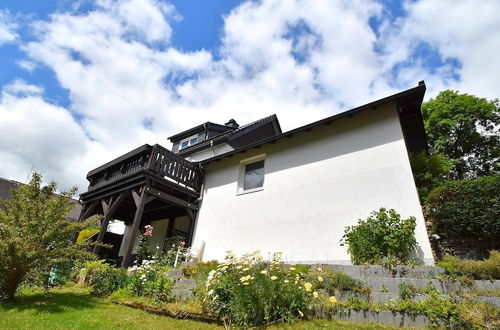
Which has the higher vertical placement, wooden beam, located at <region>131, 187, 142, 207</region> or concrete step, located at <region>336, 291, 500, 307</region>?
wooden beam, located at <region>131, 187, 142, 207</region>

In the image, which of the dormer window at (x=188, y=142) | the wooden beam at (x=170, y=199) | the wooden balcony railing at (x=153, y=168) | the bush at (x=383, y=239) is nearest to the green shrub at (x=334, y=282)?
the bush at (x=383, y=239)

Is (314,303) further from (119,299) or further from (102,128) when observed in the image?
(102,128)

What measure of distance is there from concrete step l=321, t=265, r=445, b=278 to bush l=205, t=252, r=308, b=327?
40.7 inches

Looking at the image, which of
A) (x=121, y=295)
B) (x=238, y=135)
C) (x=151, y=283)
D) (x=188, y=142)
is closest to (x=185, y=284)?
(x=151, y=283)

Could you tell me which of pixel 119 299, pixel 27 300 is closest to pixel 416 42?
pixel 119 299

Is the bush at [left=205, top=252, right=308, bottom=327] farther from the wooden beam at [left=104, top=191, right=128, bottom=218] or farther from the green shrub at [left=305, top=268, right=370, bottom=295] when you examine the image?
the wooden beam at [left=104, top=191, right=128, bottom=218]

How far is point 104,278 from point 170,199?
3201mm

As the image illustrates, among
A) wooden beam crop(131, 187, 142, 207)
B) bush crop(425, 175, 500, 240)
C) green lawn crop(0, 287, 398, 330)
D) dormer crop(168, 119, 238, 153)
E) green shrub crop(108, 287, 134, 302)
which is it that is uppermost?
dormer crop(168, 119, 238, 153)

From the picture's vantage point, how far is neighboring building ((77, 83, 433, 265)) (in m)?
6.66

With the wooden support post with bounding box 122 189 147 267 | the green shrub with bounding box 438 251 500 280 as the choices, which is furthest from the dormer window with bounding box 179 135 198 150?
the green shrub with bounding box 438 251 500 280

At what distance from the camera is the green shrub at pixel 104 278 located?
20.8 ft

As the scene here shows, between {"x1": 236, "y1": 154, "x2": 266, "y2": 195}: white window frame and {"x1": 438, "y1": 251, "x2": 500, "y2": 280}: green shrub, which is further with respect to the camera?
{"x1": 236, "y1": 154, "x2": 266, "y2": 195}: white window frame

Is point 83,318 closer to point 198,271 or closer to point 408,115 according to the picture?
point 198,271

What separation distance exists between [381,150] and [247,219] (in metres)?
4.52
